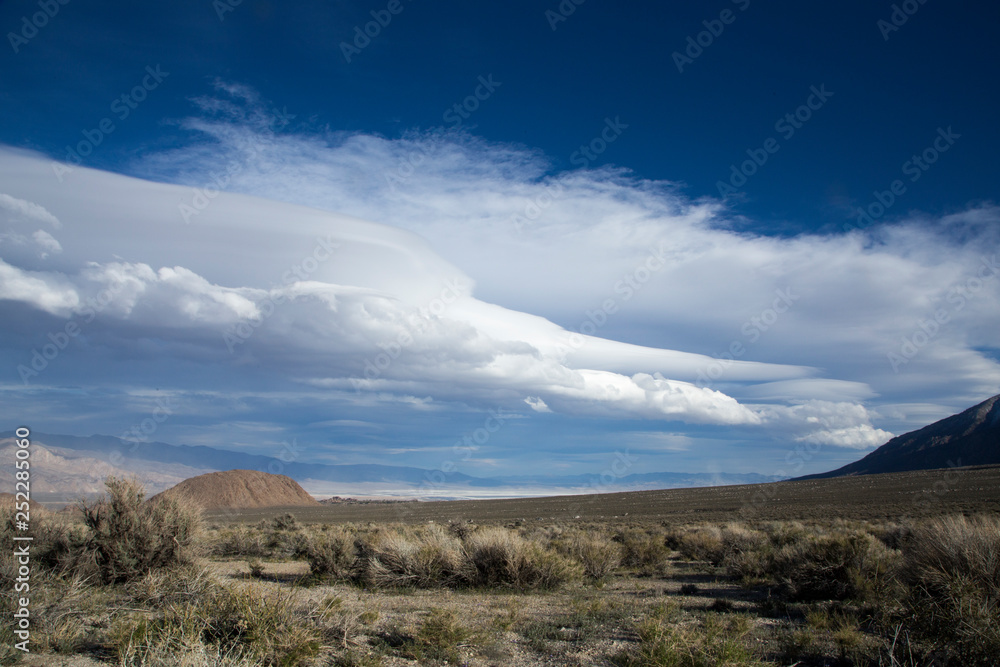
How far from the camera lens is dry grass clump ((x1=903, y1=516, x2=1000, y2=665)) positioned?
19.4ft

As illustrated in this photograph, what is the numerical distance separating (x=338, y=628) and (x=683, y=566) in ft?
44.7

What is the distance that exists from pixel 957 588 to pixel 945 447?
17485 cm

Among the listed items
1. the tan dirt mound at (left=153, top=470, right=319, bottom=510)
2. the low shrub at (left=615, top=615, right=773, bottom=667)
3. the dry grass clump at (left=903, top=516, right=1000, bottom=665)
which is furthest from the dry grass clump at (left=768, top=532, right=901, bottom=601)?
the tan dirt mound at (left=153, top=470, right=319, bottom=510)

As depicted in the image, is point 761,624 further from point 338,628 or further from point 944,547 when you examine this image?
point 338,628

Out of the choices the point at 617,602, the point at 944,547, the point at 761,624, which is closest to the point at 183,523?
the point at 617,602

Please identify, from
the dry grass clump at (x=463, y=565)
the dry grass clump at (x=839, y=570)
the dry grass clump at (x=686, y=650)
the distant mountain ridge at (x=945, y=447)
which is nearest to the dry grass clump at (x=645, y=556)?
the dry grass clump at (x=463, y=565)

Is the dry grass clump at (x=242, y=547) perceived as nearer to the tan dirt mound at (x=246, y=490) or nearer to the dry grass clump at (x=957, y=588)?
the dry grass clump at (x=957, y=588)

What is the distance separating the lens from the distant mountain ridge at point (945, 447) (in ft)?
411

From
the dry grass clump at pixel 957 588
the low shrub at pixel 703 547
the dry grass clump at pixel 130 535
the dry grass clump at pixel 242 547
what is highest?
the dry grass clump at pixel 130 535

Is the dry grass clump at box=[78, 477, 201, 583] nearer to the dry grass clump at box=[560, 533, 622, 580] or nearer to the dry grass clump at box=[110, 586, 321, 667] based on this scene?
the dry grass clump at box=[110, 586, 321, 667]

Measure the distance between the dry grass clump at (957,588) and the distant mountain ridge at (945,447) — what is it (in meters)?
136

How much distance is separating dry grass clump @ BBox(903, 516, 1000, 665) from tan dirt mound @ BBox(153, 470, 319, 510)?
115m

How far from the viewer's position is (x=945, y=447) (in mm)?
140875

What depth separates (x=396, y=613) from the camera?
33.3 feet
